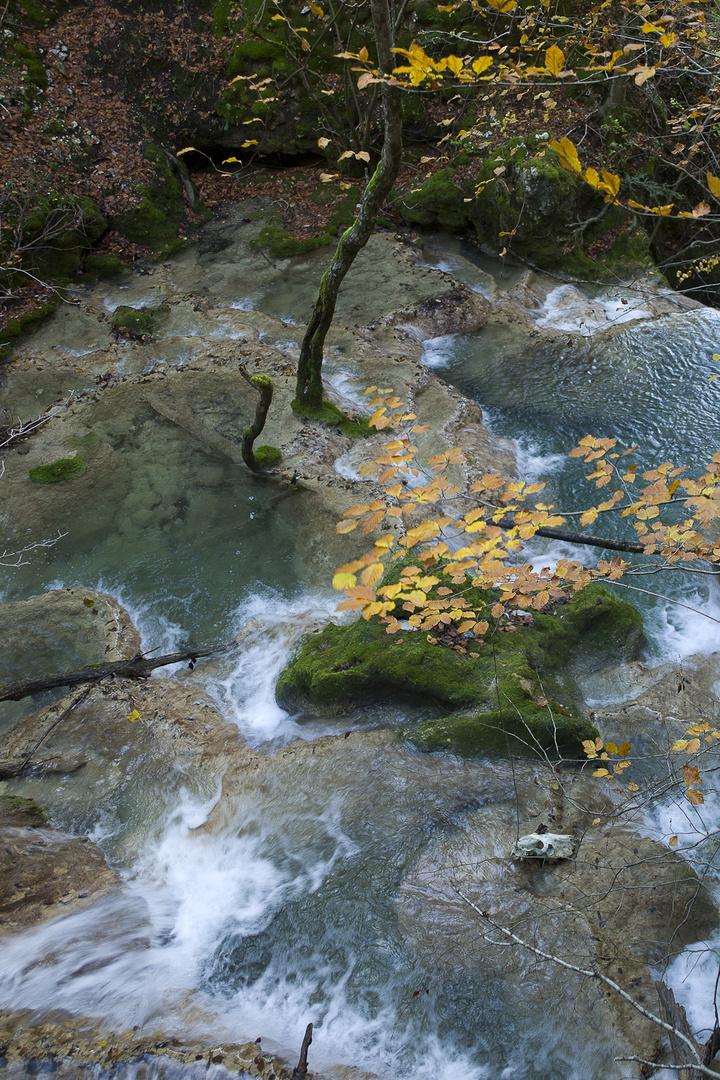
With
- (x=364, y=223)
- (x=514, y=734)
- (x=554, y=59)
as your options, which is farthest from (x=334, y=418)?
(x=554, y=59)

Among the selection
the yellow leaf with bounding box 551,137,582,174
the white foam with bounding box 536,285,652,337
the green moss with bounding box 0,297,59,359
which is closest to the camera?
the yellow leaf with bounding box 551,137,582,174

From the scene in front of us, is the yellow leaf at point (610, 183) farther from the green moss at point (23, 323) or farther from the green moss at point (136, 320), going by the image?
→ the green moss at point (23, 323)

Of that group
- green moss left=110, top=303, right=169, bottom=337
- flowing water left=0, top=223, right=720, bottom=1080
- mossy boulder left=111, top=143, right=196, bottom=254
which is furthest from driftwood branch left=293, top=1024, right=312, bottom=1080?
mossy boulder left=111, top=143, right=196, bottom=254

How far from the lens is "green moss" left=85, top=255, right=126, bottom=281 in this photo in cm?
1179

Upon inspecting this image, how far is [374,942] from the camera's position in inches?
157

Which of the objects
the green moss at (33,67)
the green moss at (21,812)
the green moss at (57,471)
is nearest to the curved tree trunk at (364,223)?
the green moss at (57,471)

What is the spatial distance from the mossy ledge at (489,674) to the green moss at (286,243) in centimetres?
902

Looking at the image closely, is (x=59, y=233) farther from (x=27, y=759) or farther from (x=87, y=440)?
(x=27, y=759)

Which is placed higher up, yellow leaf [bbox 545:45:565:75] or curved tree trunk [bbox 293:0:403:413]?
yellow leaf [bbox 545:45:565:75]

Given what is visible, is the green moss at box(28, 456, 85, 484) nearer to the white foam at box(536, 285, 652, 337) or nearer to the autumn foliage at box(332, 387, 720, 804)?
the autumn foliage at box(332, 387, 720, 804)

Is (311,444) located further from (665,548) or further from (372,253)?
(372,253)

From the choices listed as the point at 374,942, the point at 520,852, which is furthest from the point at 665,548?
the point at 374,942

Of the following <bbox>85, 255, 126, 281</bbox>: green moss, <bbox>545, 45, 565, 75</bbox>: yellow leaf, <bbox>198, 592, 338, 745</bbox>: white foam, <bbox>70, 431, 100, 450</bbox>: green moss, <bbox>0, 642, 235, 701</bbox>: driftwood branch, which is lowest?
<bbox>198, 592, 338, 745</bbox>: white foam

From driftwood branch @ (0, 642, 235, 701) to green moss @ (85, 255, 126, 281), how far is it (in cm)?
882
